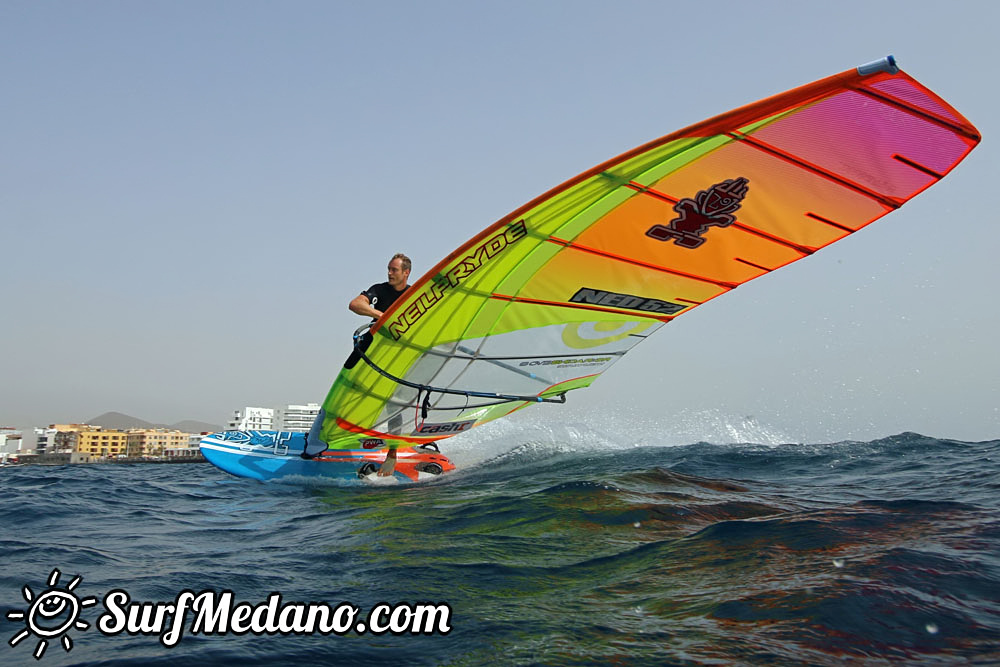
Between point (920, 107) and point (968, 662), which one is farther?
point (920, 107)

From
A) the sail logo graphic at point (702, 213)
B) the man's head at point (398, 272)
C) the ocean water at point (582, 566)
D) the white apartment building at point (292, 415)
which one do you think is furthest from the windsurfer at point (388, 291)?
the white apartment building at point (292, 415)

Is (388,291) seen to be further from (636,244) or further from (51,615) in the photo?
(51,615)

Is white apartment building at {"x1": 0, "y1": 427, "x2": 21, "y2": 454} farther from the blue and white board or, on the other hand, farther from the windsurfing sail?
the windsurfing sail

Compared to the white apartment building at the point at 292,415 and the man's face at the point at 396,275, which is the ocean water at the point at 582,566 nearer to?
the man's face at the point at 396,275

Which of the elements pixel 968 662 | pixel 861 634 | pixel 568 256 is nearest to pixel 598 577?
pixel 861 634

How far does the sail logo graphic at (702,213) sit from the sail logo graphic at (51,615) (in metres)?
4.84

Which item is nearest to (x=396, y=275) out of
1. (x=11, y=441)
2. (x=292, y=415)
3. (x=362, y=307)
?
(x=362, y=307)

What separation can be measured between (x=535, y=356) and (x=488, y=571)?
4.31 meters

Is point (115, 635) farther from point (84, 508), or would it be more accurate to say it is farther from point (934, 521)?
point (84, 508)

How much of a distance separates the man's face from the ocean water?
2.64m

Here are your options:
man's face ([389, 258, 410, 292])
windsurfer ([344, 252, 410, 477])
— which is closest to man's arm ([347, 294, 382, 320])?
windsurfer ([344, 252, 410, 477])

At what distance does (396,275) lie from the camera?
7.77 meters

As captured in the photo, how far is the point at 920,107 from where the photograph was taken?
4055 millimetres

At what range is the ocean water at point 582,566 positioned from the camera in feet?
7.22
